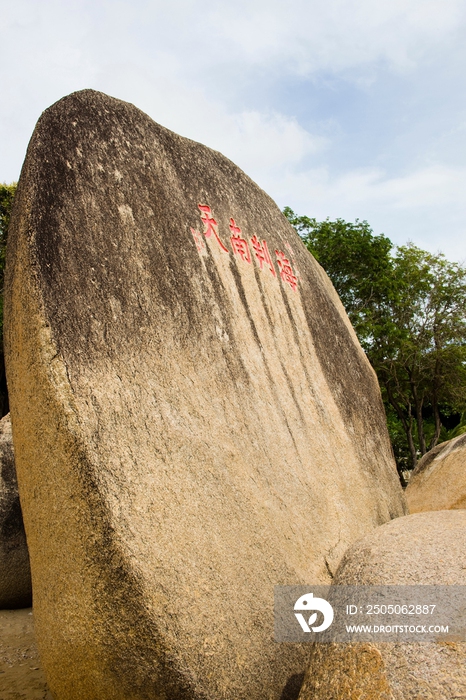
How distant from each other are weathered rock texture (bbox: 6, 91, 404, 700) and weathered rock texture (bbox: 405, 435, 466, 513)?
10.5ft

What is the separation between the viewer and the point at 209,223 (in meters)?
4.34

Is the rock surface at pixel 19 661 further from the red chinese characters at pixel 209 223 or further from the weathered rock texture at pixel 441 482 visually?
the weathered rock texture at pixel 441 482

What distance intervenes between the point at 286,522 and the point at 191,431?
3.08 feet

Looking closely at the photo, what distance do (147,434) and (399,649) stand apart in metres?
1.43

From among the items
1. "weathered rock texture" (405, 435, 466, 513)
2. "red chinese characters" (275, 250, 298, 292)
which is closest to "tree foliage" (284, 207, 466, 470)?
"weathered rock texture" (405, 435, 466, 513)

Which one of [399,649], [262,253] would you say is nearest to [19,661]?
[399,649]

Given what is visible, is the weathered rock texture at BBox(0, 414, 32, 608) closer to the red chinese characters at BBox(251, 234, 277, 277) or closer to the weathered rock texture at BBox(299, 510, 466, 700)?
the red chinese characters at BBox(251, 234, 277, 277)

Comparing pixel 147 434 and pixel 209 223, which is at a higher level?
pixel 209 223

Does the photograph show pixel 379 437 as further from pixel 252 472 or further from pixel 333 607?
pixel 333 607

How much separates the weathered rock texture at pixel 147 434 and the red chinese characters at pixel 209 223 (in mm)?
24

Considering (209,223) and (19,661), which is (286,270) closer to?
(209,223)

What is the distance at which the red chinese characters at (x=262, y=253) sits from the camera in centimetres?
501

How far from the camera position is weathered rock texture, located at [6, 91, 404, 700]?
2496 mm

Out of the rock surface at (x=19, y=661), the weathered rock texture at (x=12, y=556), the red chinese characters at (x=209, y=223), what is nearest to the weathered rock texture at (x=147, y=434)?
the red chinese characters at (x=209, y=223)
